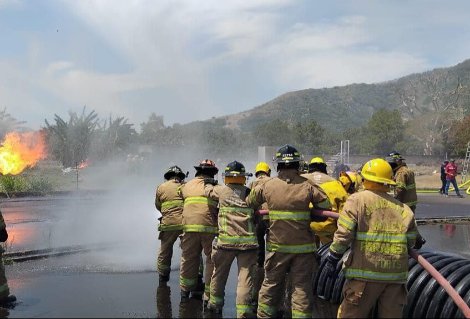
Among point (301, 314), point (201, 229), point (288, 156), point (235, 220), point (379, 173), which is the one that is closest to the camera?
point (379, 173)

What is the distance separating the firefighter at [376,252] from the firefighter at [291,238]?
2.34 feet

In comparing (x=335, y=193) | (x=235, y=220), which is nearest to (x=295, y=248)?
(x=235, y=220)

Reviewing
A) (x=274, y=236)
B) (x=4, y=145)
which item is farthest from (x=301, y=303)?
(x=4, y=145)

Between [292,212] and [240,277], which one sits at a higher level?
[292,212]

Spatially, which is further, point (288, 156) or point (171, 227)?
point (171, 227)

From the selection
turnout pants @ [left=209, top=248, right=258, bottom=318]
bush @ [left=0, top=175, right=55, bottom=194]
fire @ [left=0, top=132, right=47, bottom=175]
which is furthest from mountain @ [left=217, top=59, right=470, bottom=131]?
turnout pants @ [left=209, top=248, right=258, bottom=318]

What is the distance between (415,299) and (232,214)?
2.12 m

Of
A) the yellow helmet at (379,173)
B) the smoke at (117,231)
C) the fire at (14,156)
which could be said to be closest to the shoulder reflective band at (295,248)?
the yellow helmet at (379,173)

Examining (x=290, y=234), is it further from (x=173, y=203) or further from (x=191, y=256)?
(x=173, y=203)

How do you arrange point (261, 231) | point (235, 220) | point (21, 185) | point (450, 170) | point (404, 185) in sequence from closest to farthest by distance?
point (235, 220), point (261, 231), point (404, 185), point (450, 170), point (21, 185)

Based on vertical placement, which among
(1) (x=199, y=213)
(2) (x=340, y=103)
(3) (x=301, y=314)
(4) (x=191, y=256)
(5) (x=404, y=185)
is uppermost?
(2) (x=340, y=103)

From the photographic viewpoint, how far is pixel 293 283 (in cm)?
498

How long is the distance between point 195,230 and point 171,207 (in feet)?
3.39

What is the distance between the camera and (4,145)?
25.4 meters
